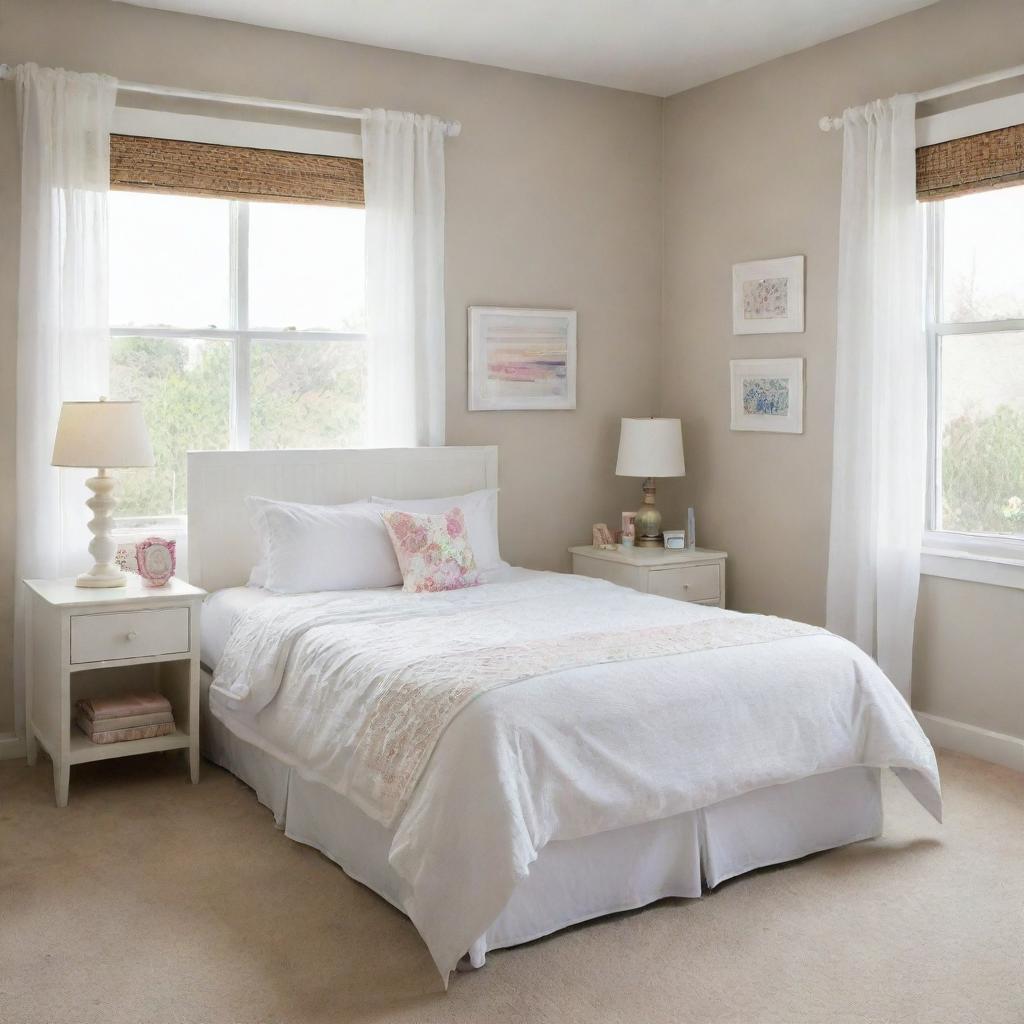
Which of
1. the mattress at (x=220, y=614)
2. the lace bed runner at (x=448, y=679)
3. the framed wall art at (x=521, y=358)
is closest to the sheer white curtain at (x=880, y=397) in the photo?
the lace bed runner at (x=448, y=679)

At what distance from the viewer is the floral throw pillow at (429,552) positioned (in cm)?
407

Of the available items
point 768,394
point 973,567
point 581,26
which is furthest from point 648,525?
point 581,26

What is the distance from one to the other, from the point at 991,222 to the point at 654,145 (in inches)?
70.4

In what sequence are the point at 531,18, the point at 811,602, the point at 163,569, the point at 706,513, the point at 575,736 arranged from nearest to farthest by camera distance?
the point at 575,736, the point at 163,569, the point at 531,18, the point at 811,602, the point at 706,513

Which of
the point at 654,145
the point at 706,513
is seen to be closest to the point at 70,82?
the point at 654,145

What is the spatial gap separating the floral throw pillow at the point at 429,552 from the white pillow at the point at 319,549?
64mm

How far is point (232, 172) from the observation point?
14.1 ft

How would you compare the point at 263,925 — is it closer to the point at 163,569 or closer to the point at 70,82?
the point at 163,569

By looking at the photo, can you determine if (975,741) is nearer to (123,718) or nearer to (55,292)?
(123,718)

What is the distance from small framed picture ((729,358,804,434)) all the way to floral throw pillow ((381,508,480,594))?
1501 mm

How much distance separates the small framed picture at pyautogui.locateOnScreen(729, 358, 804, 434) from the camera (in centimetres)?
472

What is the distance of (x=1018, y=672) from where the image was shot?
4000 millimetres

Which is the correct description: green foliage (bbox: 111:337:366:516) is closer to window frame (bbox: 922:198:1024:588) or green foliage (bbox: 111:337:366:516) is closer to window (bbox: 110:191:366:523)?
window (bbox: 110:191:366:523)

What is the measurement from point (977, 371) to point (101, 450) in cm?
309
